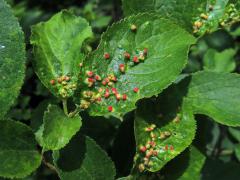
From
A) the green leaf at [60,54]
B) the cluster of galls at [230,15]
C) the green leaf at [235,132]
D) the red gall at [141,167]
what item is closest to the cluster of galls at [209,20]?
the cluster of galls at [230,15]

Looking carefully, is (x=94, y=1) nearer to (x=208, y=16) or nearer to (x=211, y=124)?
(x=211, y=124)

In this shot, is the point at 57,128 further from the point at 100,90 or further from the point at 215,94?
the point at 215,94

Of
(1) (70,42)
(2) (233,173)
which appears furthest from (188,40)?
(2) (233,173)

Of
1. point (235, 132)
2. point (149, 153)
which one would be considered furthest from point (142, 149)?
point (235, 132)

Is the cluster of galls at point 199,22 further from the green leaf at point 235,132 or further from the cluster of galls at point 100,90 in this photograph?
the green leaf at point 235,132

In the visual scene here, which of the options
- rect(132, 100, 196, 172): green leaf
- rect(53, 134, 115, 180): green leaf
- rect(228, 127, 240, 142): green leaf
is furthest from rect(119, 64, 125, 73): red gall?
rect(228, 127, 240, 142): green leaf

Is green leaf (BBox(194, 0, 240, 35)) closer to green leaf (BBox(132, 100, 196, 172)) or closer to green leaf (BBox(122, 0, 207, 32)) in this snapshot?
green leaf (BBox(122, 0, 207, 32))
